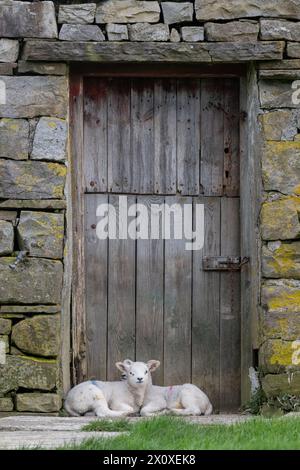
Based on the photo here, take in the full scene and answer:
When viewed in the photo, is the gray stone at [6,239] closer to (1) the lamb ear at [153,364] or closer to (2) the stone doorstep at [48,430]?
(2) the stone doorstep at [48,430]

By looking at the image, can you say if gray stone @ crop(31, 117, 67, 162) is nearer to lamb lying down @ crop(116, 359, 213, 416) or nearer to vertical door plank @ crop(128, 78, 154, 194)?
vertical door plank @ crop(128, 78, 154, 194)

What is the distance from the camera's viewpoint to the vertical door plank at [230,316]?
7727mm

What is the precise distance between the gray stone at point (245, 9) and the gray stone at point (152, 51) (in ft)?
0.72

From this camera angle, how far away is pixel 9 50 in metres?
7.30

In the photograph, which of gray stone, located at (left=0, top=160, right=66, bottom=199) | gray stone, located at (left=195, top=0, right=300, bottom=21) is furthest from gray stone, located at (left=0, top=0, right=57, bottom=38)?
gray stone, located at (left=195, top=0, right=300, bottom=21)

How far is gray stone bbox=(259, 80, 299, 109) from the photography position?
730 cm

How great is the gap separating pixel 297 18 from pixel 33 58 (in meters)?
1.97

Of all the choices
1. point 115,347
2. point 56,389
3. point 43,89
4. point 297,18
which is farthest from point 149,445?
point 297,18

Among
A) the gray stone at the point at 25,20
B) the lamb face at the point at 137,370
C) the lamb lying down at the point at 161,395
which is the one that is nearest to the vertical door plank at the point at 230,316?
the lamb lying down at the point at 161,395

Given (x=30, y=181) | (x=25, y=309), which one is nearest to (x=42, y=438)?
(x=25, y=309)

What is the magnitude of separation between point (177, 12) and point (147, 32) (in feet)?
0.87

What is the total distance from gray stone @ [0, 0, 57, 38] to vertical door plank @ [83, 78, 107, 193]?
0.62 m

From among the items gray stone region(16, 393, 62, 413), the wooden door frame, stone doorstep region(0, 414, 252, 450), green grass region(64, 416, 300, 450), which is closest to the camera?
green grass region(64, 416, 300, 450)

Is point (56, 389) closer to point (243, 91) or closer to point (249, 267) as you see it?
point (249, 267)
